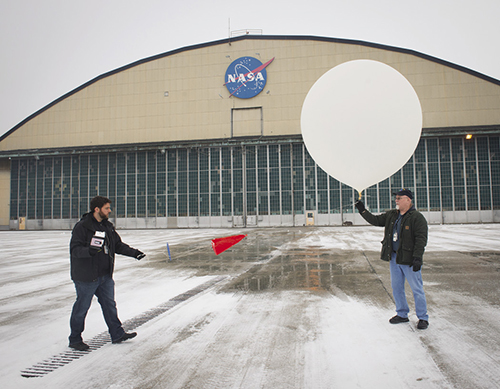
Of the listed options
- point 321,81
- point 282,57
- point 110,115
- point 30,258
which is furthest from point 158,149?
point 321,81

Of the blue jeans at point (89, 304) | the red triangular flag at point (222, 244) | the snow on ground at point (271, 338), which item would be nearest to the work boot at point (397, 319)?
the snow on ground at point (271, 338)

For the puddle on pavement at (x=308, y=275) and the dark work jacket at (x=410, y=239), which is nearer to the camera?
the dark work jacket at (x=410, y=239)

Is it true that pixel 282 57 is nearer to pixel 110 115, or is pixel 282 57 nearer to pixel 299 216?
pixel 299 216

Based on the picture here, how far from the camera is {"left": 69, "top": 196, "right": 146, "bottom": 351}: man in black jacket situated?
4.16m

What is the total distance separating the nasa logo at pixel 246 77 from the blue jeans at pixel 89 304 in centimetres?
3867

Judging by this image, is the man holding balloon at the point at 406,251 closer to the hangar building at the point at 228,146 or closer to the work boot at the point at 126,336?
the work boot at the point at 126,336

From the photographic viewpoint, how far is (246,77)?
41.2 metres

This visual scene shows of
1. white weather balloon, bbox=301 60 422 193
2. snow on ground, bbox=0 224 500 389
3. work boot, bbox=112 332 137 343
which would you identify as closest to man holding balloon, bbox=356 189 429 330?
snow on ground, bbox=0 224 500 389

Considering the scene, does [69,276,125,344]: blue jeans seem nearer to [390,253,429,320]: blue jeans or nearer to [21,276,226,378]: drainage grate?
[21,276,226,378]: drainage grate

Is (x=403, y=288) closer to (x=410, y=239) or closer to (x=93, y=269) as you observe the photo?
(x=410, y=239)

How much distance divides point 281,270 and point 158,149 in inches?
1375

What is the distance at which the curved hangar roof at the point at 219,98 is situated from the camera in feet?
127

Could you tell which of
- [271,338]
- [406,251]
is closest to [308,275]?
[406,251]

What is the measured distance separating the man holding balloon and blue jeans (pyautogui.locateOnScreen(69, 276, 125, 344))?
376 centimetres
